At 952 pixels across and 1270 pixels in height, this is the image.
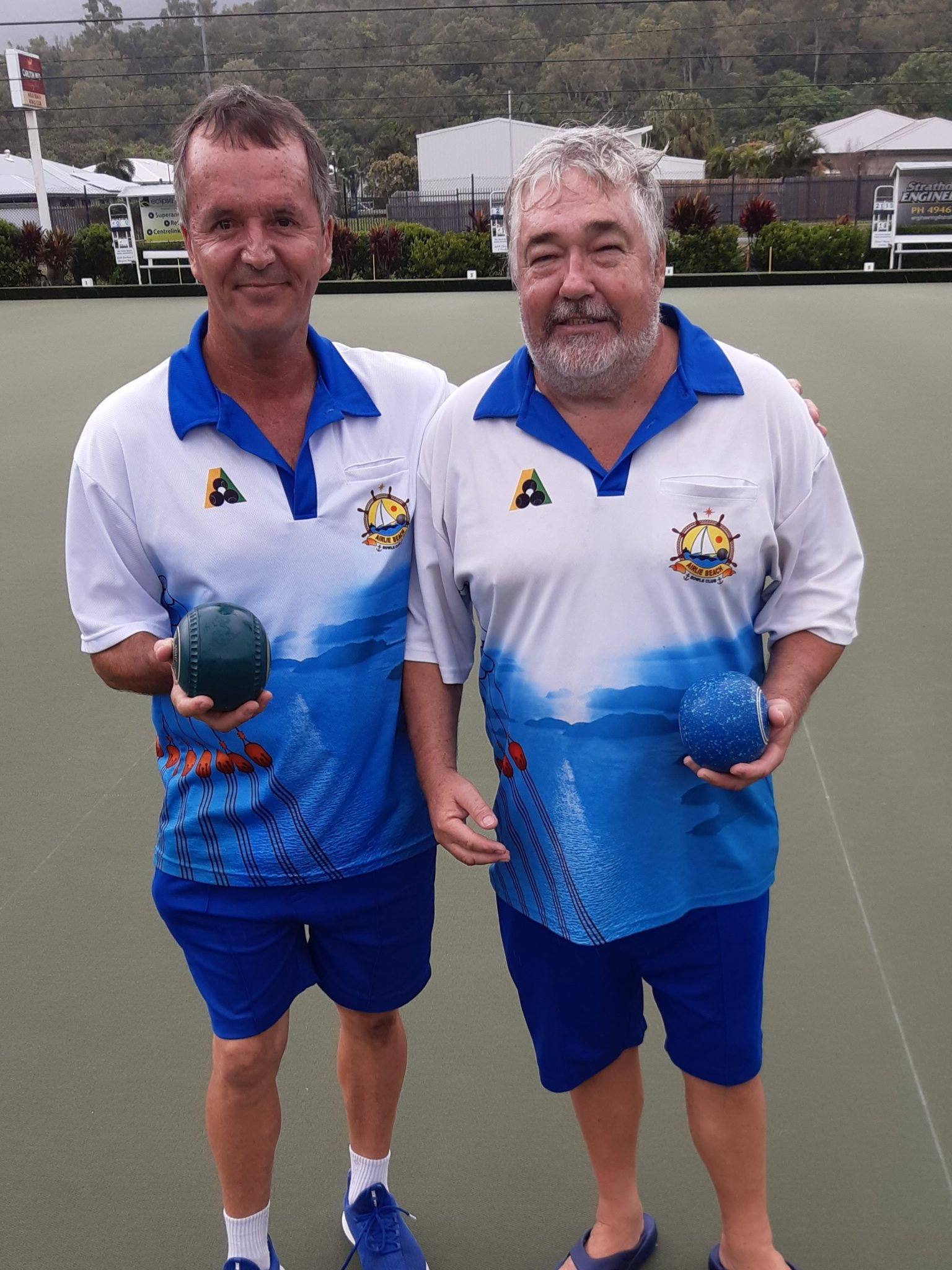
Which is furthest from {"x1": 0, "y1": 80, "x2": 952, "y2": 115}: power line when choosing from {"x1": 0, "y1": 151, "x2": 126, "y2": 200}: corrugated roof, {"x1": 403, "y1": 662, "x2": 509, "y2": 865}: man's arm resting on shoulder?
{"x1": 403, "y1": 662, "x2": 509, "y2": 865}: man's arm resting on shoulder

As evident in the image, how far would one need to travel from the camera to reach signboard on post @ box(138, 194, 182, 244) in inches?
1062

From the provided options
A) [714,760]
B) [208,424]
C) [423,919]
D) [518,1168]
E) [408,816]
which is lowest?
[518,1168]

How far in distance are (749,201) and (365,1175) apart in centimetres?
3556

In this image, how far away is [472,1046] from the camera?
9.27 feet

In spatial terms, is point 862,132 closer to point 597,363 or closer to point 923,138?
point 923,138

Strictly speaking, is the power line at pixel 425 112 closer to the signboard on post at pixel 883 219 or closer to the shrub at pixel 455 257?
the signboard on post at pixel 883 219

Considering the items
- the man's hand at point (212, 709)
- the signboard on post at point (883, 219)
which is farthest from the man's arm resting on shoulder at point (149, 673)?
the signboard on post at point (883, 219)

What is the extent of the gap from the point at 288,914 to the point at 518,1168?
82 cm

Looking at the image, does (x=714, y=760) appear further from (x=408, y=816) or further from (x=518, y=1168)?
(x=518, y=1168)

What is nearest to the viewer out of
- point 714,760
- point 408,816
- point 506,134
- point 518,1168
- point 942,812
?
point 714,760

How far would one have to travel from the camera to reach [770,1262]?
2.10 meters

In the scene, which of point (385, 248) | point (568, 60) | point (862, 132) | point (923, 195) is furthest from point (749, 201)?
point (568, 60)

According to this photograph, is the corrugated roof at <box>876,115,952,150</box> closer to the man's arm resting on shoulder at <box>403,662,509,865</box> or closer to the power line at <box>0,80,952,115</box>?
the power line at <box>0,80,952,115</box>

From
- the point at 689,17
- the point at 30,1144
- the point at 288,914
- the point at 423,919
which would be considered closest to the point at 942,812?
the point at 423,919
